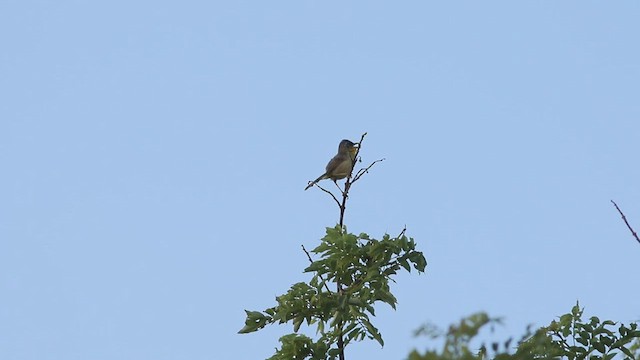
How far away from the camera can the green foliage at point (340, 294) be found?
6.57 m

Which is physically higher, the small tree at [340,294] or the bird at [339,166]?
the bird at [339,166]

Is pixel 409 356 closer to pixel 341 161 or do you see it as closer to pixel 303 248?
pixel 303 248

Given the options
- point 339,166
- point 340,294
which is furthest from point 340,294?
point 339,166

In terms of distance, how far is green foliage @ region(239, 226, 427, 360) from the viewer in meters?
6.57

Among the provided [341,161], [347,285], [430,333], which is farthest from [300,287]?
[341,161]

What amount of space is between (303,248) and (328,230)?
0.26 m

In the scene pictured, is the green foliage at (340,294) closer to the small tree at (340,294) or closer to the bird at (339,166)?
the small tree at (340,294)

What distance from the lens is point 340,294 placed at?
6797 mm

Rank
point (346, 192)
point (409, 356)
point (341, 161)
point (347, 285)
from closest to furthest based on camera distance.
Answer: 1. point (409, 356)
2. point (347, 285)
3. point (346, 192)
4. point (341, 161)

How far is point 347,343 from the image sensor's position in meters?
6.59

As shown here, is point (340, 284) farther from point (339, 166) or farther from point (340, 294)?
point (339, 166)

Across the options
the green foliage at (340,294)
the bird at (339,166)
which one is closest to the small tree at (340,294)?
the green foliage at (340,294)

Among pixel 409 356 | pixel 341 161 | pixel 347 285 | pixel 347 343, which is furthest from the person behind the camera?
pixel 341 161

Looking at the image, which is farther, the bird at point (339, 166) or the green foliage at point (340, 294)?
the bird at point (339, 166)
